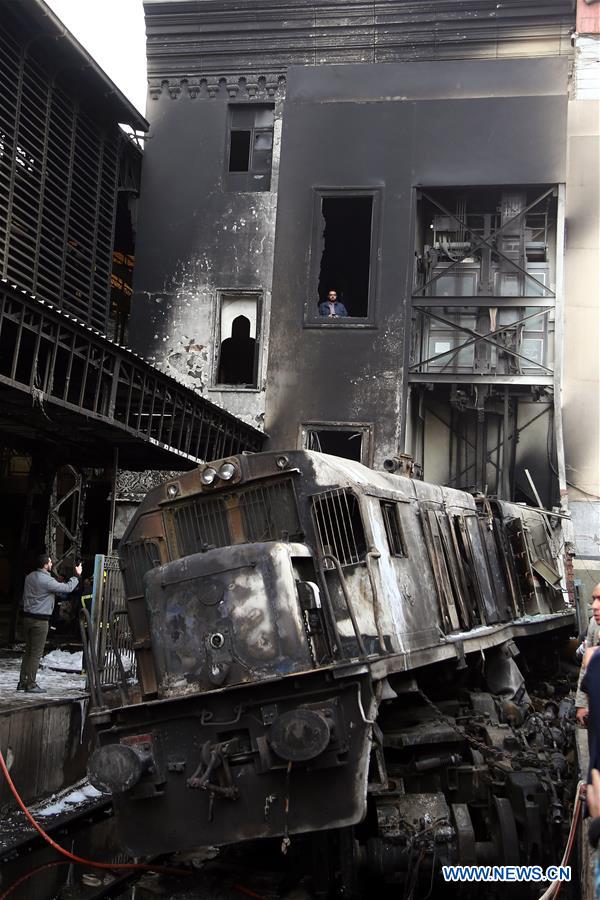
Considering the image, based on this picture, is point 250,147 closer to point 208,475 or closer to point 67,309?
point 67,309

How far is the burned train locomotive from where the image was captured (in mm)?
7531

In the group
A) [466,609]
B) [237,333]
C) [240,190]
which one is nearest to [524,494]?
[237,333]

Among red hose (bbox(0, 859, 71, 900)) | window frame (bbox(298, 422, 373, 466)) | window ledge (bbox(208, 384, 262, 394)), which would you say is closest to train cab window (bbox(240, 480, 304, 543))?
red hose (bbox(0, 859, 71, 900))

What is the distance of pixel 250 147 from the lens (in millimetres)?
25375

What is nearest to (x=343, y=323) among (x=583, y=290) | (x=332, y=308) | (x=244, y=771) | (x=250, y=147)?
(x=332, y=308)

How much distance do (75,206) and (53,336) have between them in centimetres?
842

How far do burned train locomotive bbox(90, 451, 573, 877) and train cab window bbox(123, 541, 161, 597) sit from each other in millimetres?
17

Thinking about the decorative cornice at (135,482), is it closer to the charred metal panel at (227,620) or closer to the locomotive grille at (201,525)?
the locomotive grille at (201,525)

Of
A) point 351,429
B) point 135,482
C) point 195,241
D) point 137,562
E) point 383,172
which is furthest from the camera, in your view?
point 195,241

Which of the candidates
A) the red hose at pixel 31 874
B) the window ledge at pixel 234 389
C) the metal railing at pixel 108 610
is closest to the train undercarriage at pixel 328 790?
the red hose at pixel 31 874

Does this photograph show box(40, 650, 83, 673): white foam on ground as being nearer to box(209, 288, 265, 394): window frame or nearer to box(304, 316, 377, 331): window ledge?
box(209, 288, 265, 394): window frame

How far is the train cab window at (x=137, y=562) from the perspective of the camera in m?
9.18

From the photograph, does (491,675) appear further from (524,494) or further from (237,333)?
(237,333)

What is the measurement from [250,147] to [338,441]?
8213 millimetres
